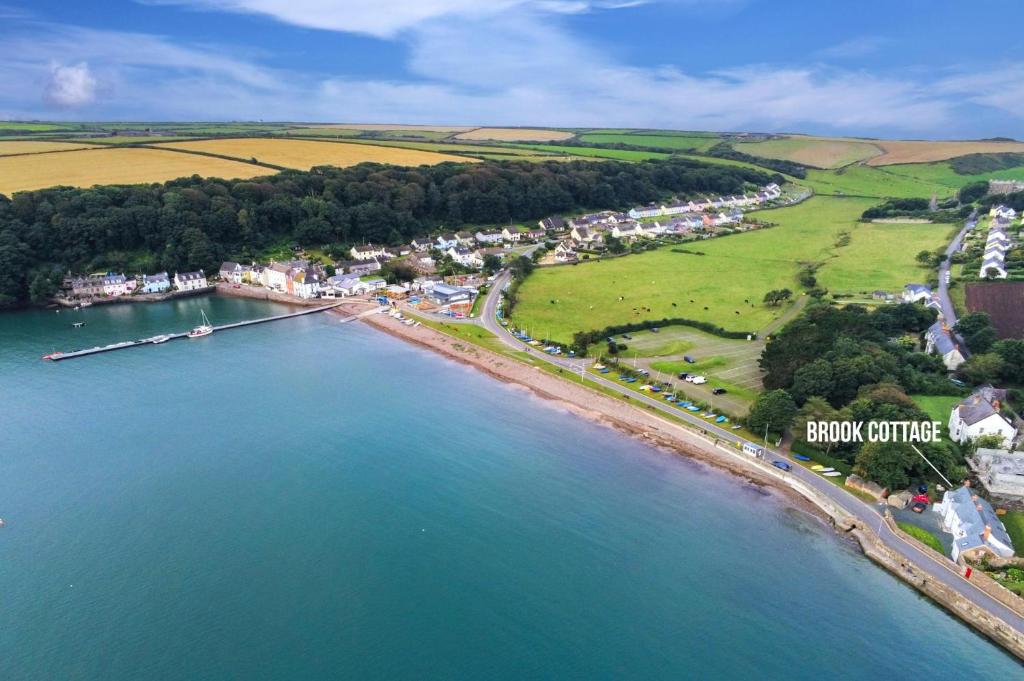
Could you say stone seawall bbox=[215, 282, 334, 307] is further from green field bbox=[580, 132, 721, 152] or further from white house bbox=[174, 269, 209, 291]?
green field bbox=[580, 132, 721, 152]

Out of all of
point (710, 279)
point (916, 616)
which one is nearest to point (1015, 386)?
point (916, 616)

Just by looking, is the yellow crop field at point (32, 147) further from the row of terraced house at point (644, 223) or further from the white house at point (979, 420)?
the white house at point (979, 420)

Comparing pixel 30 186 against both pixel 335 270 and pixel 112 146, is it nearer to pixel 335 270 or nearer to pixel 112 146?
pixel 112 146

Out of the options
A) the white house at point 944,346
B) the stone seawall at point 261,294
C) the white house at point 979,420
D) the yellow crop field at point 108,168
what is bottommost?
the stone seawall at point 261,294

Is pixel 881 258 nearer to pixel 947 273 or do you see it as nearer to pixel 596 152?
pixel 947 273

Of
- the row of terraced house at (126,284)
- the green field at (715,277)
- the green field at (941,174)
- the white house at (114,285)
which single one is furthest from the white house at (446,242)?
the green field at (941,174)

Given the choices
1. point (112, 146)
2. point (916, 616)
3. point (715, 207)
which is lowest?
point (916, 616)

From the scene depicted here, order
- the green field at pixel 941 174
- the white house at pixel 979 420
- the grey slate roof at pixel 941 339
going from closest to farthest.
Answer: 1. the white house at pixel 979 420
2. the grey slate roof at pixel 941 339
3. the green field at pixel 941 174
